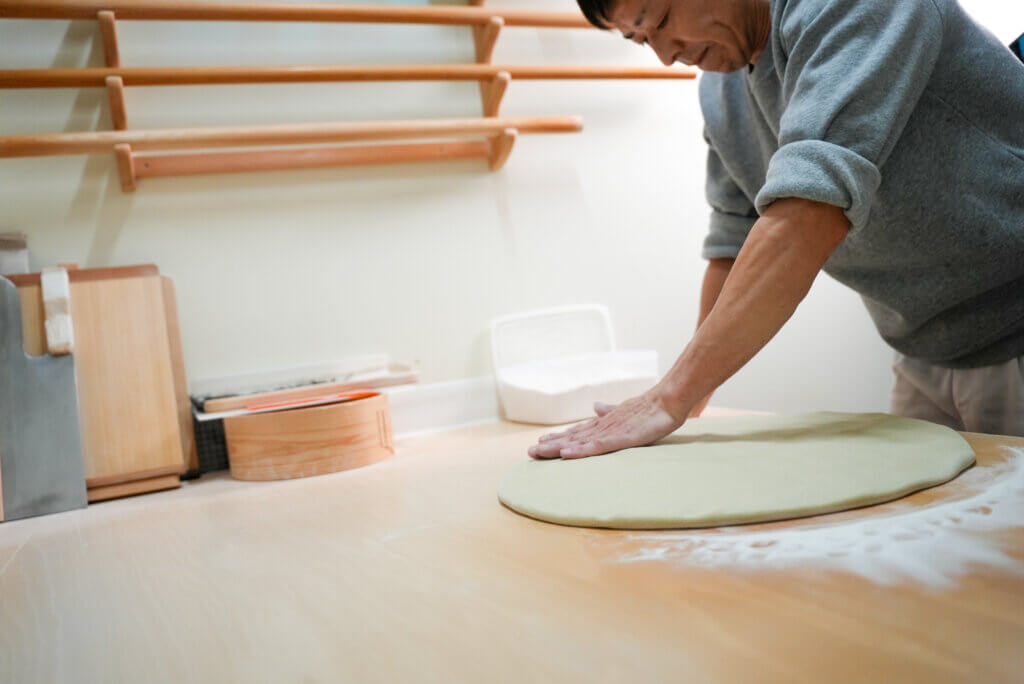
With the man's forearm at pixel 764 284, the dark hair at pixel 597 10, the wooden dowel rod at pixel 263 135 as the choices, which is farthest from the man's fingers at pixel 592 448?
the wooden dowel rod at pixel 263 135

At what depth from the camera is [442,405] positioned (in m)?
1.50

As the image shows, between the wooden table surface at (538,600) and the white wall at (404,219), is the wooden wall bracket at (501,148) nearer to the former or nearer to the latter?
the white wall at (404,219)

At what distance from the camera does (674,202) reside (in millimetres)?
1728

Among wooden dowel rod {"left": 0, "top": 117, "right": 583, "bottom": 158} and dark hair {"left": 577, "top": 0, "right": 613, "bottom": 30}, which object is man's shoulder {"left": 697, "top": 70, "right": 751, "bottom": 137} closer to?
dark hair {"left": 577, "top": 0, "right": 613, "bottom": 30}

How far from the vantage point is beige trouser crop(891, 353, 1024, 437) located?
0.89 metres

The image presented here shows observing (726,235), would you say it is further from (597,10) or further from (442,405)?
(442,405)

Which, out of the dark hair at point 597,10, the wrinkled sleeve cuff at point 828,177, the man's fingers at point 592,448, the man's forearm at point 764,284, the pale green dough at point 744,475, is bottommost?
the pale green dough at point 744,475

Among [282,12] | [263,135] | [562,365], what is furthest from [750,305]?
[282,12]

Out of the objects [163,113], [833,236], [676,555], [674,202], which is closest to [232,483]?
[163,113]

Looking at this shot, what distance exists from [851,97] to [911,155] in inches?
7.4

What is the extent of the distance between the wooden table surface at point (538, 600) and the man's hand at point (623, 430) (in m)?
0.14

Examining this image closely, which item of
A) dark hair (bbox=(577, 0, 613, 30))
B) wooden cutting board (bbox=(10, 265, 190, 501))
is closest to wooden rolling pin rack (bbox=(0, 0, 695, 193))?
wooden cutting board (bbox=(10, 265, 190, 501))

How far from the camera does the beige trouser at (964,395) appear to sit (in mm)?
891

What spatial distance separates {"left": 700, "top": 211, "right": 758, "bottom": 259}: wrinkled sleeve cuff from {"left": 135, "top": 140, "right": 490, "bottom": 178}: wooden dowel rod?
0.55 metres
